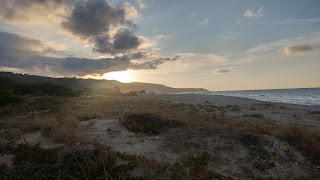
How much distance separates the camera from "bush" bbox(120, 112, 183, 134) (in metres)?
15.7

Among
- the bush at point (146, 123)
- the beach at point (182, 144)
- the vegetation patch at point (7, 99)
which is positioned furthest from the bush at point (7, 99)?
the bush at point (146, 123)

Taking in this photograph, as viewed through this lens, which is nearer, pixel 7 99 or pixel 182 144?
pixel 182 144

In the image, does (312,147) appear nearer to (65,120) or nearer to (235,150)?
(235,150)

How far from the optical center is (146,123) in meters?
16.2

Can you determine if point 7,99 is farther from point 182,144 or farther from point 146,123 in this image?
point 182,144

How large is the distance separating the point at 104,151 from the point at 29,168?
263cm

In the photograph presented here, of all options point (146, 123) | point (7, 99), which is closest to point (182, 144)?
point (146, 123)

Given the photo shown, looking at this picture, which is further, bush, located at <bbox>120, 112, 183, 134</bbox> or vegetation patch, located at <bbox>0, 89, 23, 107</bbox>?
vegetation patch, located at <bbox>0, 89, 23, 107</bbox>

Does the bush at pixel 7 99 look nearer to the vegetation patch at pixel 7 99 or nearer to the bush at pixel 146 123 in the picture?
the vegetation patch at pixel 7 99

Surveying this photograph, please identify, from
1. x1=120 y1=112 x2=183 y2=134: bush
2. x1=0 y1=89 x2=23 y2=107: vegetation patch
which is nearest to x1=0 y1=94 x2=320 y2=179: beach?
x1=120 y1=112 x2=183 y2=134: bush

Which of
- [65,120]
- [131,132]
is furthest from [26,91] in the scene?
[131,132]

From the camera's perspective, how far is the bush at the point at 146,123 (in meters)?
15.7

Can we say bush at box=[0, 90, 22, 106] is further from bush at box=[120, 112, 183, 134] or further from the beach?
bush at box=[120, 112, 183, 134]

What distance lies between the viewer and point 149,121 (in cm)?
1655
